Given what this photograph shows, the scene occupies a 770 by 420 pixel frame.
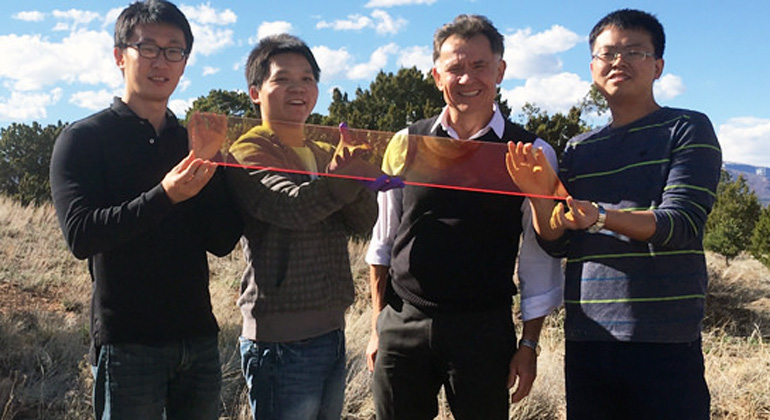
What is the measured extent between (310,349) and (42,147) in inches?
1015

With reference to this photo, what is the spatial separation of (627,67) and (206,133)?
1547 mm

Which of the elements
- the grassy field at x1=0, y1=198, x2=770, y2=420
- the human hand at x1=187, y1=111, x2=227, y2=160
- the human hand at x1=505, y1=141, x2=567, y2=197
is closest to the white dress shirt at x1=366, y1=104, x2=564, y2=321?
the human hand at x1=505, y1=141, x2=567, y2=197

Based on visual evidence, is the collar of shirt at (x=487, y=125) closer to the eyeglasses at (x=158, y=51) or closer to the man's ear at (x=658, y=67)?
the man's ear at (x=658, y=67)

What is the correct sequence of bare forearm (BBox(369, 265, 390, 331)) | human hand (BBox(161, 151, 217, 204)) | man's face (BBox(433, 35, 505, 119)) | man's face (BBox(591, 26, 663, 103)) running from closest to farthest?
human hand (BBox(161, 151, 217, 204))
man's face (BBox(591, 26, 663, 103))
man's face (BBox(433, 35, 505, 119))
bare forearm (BBox(369, 265, 390, 331))

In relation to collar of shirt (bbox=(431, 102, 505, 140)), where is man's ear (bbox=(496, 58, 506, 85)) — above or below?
above

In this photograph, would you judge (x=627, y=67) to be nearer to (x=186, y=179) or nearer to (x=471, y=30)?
(x=471, y=30)

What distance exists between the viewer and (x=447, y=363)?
2.37 meters

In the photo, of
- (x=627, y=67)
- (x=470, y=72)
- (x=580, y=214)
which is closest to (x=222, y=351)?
(x=470, y=72)

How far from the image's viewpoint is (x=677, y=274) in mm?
2129

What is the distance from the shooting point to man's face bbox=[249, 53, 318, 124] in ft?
7.27

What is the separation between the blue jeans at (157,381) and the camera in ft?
6.79

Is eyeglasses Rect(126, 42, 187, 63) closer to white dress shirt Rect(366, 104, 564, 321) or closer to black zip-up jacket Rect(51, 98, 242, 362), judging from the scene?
black zip-up jacket Rect(51, 98, 242, 362)

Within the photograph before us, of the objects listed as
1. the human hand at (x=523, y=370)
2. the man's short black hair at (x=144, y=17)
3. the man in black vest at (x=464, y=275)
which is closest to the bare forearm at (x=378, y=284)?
the man in black vest at (x=464, y=275)

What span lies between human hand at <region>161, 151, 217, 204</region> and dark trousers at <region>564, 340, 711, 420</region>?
148cm
